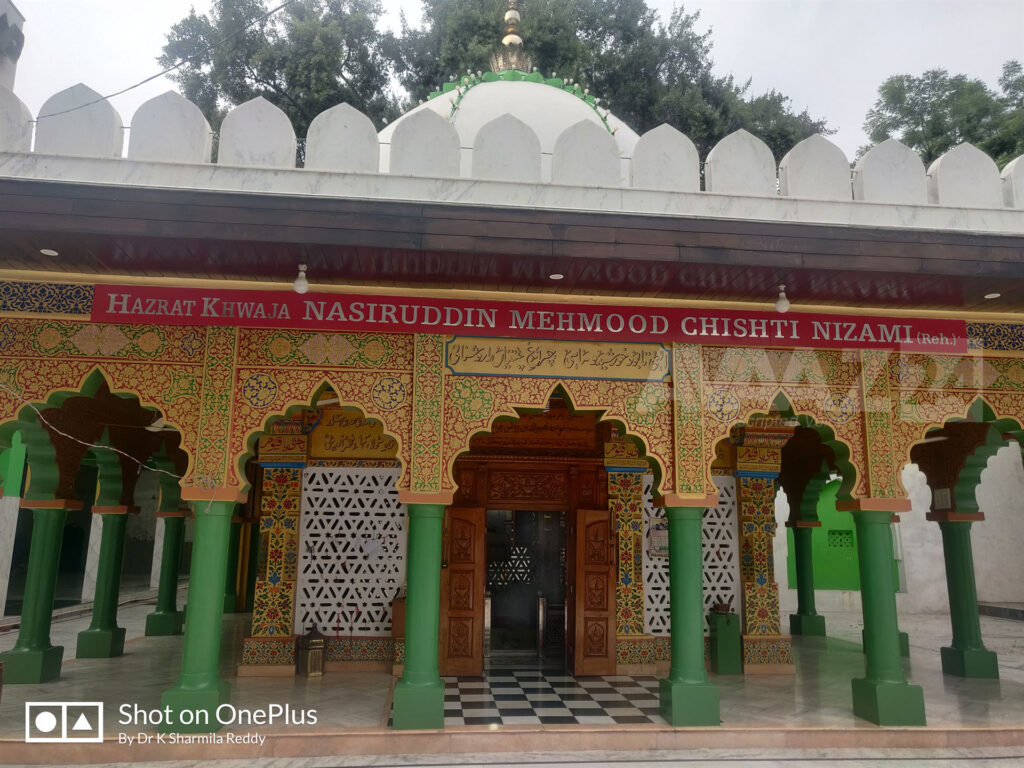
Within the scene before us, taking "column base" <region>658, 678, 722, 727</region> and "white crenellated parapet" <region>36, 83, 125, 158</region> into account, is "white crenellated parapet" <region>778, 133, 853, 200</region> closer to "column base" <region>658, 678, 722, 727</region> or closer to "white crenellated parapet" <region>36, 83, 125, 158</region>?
"column base" <region>658, 678, 722, 727</region>

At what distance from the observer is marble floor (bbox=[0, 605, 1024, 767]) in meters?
Result: 4.44

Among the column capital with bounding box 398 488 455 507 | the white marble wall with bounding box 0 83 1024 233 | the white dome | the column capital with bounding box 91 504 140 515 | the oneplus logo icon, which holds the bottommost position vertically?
the oneplus logo icon

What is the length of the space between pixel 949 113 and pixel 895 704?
16423 mm

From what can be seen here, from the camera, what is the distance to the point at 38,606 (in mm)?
5902

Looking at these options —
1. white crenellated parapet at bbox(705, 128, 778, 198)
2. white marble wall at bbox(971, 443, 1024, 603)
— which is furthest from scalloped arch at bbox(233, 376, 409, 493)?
white marble wall at bbox(971, 443, 1024, 603)

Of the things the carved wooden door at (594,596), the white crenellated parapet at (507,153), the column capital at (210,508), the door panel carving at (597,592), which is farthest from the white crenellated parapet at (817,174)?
the column capital at (210,508)

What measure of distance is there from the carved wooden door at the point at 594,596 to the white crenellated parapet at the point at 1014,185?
396cm

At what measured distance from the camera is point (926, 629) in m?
10.6

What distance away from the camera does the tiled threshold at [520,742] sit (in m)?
4.20

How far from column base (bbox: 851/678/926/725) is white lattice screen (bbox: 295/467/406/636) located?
3909mm

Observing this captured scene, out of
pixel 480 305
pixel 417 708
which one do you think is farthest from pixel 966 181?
pixel 417 708

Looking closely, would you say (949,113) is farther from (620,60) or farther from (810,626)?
(810,626)

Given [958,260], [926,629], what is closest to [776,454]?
[958,260]

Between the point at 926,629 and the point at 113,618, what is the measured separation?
416 inches
